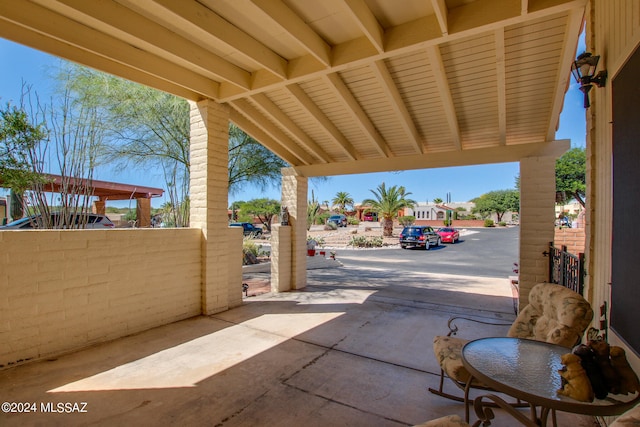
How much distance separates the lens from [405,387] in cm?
285

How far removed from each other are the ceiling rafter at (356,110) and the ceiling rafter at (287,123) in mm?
1184

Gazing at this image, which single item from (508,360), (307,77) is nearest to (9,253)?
(307,77)

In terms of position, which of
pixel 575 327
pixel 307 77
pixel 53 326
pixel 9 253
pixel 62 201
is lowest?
pixel 53 326

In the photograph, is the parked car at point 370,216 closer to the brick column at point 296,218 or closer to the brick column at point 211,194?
the brick column at point 296,218

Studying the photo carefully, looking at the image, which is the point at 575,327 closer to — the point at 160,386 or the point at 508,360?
the point at 508,360

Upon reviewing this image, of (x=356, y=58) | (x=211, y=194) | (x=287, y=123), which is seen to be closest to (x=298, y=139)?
(x=287, y=123)

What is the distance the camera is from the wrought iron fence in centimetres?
313

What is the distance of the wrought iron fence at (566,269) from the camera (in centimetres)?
313

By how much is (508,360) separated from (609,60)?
226 cm

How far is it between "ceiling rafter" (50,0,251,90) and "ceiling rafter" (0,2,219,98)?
0.17 m

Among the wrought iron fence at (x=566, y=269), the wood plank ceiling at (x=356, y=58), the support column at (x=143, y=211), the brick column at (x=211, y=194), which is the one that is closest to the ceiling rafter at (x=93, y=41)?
the wood plank ceiling at (x=356, y=58)

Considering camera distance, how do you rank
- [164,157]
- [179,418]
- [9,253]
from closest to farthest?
[179,418]
[9,253]
[164,157]

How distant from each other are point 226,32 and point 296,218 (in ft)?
13.6

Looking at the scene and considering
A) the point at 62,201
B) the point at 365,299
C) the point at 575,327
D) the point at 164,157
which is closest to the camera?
the point at 575,327
